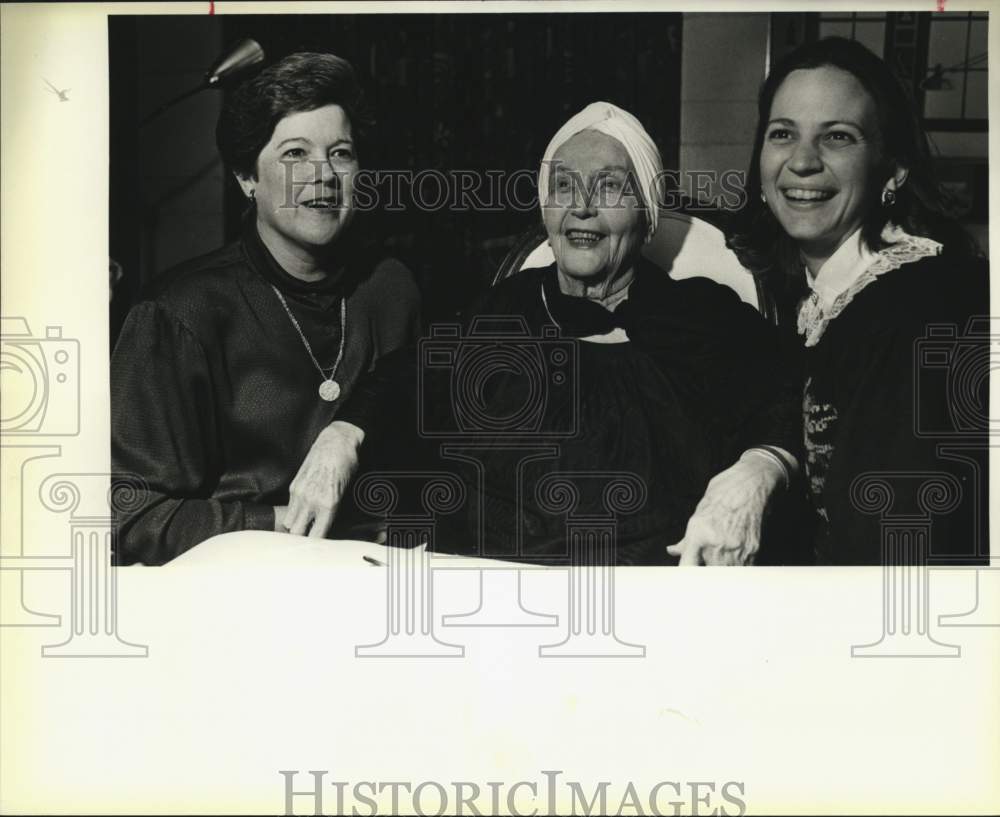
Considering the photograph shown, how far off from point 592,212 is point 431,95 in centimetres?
46

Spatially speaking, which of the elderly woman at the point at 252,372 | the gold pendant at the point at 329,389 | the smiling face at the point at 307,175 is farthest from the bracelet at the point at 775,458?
the smiling face at the point at 307,175

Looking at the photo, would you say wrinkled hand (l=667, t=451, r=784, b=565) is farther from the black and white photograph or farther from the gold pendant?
the gold pendant

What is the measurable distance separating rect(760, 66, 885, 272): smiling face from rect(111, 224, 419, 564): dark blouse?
2.92ft

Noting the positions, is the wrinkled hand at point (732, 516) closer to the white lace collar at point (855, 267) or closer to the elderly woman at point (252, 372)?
the white lace collar at point (855, 267)

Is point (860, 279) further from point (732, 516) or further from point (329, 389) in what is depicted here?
point (329, 389)

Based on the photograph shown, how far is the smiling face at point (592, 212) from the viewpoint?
2.37 m

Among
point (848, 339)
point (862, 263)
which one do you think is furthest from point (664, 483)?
point (862, 263)

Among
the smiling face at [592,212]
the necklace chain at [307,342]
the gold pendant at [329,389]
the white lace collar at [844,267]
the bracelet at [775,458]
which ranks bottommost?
the bracelet at [775,458]

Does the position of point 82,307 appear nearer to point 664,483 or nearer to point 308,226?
point 308,226

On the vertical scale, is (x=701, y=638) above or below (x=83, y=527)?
below

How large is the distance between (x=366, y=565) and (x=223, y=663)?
408mm

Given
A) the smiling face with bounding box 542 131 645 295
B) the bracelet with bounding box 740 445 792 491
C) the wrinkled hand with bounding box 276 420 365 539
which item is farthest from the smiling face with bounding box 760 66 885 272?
the wrinkled hand with bounding box 276 420 365 539

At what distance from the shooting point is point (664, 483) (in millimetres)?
2371

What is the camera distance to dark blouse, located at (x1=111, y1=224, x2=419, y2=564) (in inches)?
94.8
